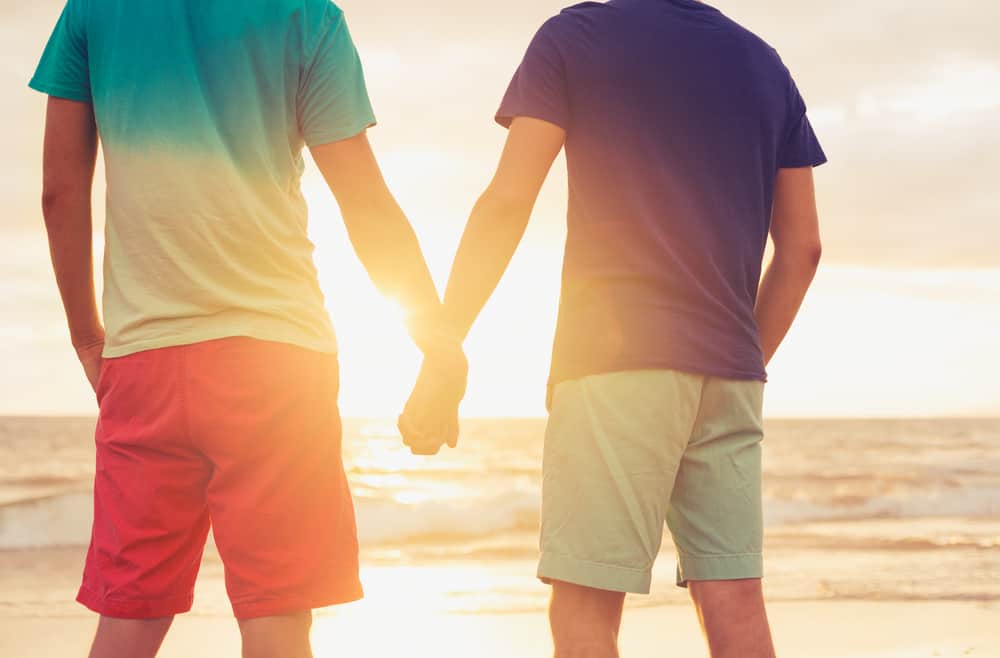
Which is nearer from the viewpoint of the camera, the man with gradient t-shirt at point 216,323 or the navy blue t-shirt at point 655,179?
the man with gradient t-shirt at point 216,323

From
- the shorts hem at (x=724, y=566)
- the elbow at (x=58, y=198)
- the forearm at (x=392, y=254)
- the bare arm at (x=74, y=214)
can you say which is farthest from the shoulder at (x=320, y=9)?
the shorts hem at (x=724, y=566)

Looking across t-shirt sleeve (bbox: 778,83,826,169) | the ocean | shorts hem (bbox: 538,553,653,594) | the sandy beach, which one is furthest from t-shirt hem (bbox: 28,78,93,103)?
the ocean

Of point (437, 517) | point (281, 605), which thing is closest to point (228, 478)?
point (281, 605)

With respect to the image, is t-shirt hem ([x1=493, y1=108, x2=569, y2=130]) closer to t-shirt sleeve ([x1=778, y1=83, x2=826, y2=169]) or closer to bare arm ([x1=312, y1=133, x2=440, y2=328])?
bare arm ([x1=312, y1=133, x2=440, y2=328])

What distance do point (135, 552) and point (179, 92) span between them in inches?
34.5

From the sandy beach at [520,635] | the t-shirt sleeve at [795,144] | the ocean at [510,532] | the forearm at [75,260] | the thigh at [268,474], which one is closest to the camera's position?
the thigh at [268,474]

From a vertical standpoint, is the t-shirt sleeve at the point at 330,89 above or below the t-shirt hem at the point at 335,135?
above

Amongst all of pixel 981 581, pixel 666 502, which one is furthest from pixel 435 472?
pixel 666 502

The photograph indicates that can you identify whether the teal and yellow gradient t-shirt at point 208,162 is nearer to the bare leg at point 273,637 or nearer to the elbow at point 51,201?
the elbow at point 51,201

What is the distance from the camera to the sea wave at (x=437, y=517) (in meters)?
11.8

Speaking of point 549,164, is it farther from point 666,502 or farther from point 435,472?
point 435,472

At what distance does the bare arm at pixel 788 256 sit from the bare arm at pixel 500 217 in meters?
0.57

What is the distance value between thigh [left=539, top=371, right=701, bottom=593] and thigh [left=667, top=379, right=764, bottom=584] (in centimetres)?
9

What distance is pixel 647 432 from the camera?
2217 mm
